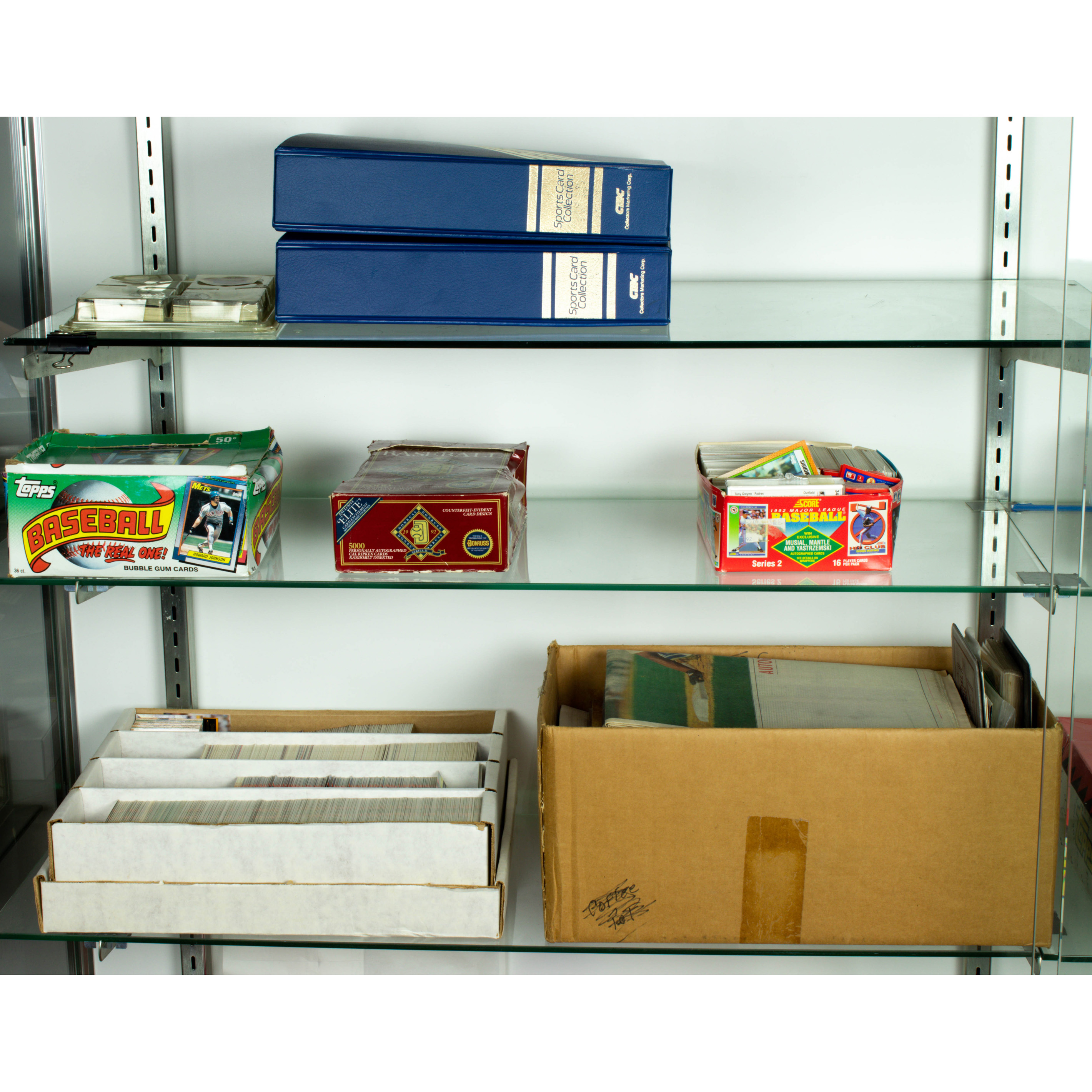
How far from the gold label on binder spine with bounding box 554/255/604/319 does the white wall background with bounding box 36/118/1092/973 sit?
283mm

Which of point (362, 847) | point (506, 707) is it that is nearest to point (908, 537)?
point (506, 707)

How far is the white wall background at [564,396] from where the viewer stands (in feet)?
4.88

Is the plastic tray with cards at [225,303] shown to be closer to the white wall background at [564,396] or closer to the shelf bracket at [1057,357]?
the white wall background at [564,396]

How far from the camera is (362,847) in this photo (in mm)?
1390

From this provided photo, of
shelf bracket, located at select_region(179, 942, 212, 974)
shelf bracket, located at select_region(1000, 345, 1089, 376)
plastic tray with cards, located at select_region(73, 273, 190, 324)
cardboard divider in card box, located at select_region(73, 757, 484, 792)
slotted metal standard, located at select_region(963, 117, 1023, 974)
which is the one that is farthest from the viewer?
shelf bracket, located at select_region(179, 942, 212, 974)

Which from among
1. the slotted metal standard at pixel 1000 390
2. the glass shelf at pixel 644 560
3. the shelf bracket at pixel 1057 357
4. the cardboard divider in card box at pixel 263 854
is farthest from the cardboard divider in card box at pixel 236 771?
the shelf bracket at pixel 1057 357

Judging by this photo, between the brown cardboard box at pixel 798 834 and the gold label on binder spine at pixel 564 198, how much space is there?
1.98ft

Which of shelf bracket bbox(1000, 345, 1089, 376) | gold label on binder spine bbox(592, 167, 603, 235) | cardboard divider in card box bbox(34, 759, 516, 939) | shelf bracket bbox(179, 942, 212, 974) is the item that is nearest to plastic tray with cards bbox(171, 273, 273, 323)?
gold label on binder spine bbox(592, 167, 603, 235)

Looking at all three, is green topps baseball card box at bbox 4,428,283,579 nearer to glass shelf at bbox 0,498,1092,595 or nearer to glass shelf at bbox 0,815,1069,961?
glass shelf at bbox 0,498,1092,595

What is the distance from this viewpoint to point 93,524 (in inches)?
52.6

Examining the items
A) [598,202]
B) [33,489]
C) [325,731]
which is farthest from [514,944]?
[598,202]

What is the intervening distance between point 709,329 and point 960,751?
600 mm

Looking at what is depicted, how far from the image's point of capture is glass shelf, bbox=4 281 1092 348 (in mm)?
1243

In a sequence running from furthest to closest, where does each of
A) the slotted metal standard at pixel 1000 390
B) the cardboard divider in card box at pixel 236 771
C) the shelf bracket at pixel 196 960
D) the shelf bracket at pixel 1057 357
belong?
the shelf bracket at pixel 196 960 → the cardboard divider in card box at pixel 236 771 → the slotted metal standard at pixel 1000 390 → the shelf bracket at pixel 1057 357
